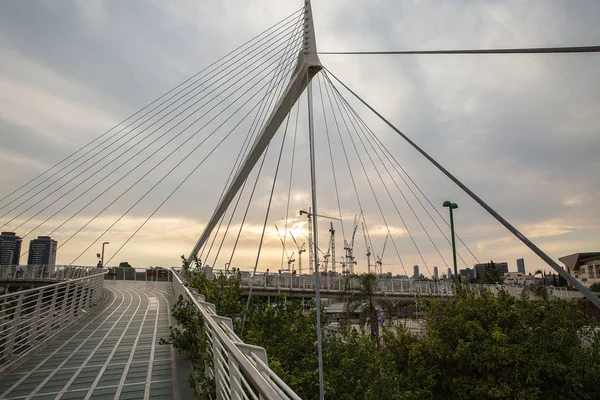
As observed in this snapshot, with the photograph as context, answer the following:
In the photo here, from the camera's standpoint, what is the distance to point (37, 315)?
8.72m

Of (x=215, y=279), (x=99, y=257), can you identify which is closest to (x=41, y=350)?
(x=215, y=279)

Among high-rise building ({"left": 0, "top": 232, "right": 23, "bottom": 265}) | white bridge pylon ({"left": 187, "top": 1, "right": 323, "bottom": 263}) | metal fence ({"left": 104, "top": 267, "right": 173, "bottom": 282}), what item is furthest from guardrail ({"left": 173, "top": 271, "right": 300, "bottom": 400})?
metal fence ({"left": 104, "top": 267, "right": 173, "bottom": 282})

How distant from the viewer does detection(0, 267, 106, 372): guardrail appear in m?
7.54

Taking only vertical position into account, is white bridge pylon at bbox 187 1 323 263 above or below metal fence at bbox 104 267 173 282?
above

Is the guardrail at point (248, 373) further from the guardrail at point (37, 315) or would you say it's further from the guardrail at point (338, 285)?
the guardrail at point (338, 285)

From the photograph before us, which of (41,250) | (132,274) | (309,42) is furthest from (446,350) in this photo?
(41,250)

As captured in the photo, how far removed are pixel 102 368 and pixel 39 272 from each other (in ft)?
130

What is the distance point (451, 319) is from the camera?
12.9 meters

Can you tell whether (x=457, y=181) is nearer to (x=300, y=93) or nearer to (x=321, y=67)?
(x=321, y=67)

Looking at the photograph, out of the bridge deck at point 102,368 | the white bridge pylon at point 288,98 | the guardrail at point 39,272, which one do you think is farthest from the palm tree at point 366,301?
the guardrail at point 39,272

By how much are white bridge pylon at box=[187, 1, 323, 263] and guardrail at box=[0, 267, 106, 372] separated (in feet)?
21.6

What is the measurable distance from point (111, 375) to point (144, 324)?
17.6ft

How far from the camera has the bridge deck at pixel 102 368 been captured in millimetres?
5941

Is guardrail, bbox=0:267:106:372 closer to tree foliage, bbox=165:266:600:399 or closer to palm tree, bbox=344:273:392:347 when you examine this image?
tree foliage, bbox=165:266:600:399
